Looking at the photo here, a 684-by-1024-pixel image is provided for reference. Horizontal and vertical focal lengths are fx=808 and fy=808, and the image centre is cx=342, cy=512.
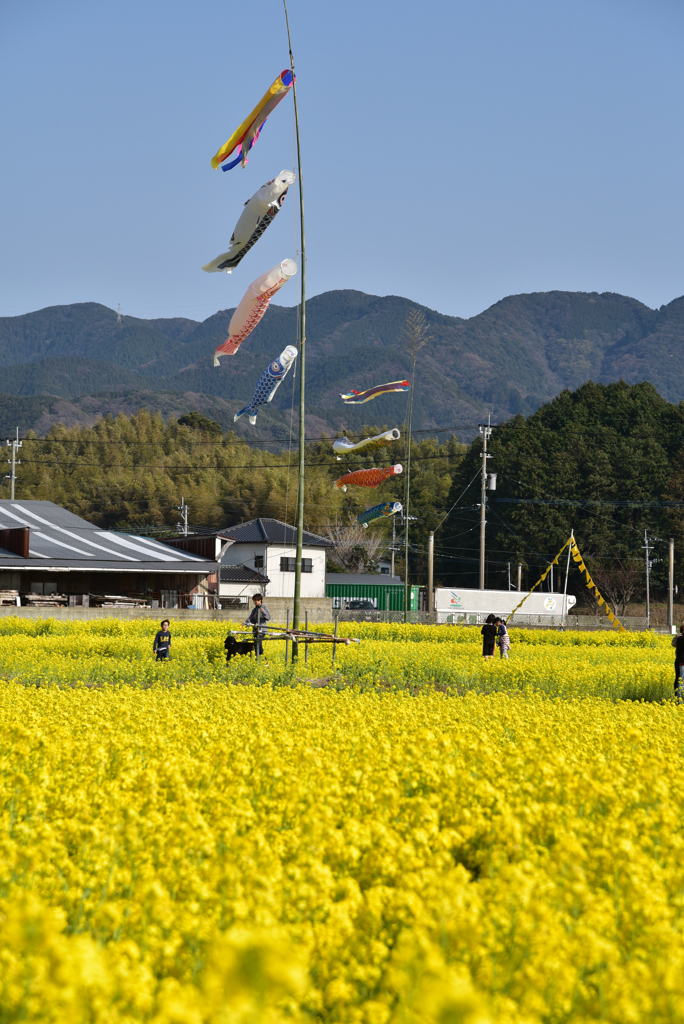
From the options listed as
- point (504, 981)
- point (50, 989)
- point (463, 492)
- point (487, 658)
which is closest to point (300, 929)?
point (504, 981)

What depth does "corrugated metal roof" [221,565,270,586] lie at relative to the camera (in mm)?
46209

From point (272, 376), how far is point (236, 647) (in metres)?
7.08

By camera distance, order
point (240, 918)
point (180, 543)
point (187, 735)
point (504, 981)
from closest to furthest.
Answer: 1. point (504, 981)
2. point (240, 918)
3. point (187, 735)
4. point (180, 543)

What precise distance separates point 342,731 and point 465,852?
2353mm

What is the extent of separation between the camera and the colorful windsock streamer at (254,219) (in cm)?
1627

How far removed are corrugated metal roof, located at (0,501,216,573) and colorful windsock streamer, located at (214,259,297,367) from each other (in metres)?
14.0

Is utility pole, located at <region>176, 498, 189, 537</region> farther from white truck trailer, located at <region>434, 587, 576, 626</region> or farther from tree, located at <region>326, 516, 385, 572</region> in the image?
white truck trailer, located at <region>434, 587, 576, 626</region>

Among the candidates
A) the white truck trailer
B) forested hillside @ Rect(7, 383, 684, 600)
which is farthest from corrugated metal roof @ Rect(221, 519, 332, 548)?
the white truck trailer

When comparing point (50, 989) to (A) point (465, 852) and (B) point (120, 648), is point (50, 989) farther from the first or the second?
(B) point (120, 648)

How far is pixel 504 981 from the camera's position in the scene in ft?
8.03

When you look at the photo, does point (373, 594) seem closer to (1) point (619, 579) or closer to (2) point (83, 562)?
(1) point (619, 579)

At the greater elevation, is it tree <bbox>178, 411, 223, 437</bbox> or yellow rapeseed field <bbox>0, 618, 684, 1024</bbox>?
tree <bbox>178, 411, 223, 437</bbox>

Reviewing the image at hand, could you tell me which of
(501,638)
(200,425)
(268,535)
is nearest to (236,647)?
(501,638)

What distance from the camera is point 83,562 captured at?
98.3 ft
